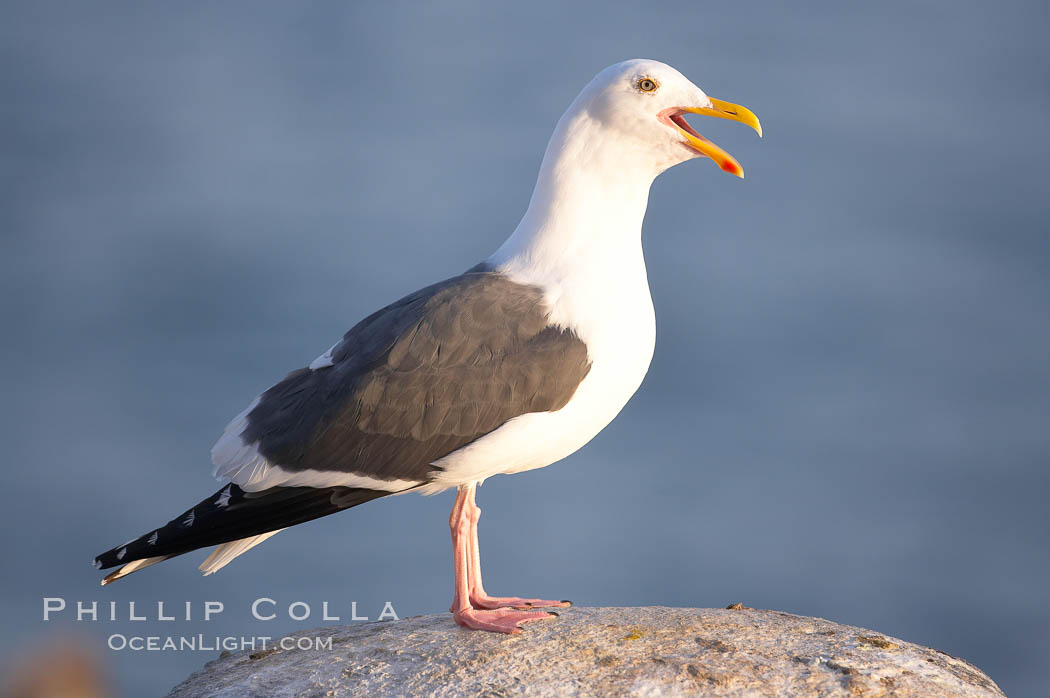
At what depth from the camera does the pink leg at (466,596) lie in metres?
6.26

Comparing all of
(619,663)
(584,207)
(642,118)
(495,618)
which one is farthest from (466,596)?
(642,118)

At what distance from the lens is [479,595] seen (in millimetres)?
6695

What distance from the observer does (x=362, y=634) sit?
21.8ft

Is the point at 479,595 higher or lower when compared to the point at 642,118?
lower

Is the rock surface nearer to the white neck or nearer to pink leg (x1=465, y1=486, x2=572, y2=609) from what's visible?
pink leg (x1=465, y1=486, x2=572, y2=609)

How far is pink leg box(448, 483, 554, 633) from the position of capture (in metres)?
6.26

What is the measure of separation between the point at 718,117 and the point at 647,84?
0.45 metres

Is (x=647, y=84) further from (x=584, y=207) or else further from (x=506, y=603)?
(x=506, y=603)

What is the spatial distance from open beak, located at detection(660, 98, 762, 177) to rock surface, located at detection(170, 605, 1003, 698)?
240cm

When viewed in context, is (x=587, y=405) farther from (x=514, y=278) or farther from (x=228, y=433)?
(x=228, y=433)

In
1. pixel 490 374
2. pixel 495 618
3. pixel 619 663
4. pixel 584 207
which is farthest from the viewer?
pixel 584 207

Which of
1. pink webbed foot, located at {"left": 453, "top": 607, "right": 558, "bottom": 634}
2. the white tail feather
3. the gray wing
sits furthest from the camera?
the white tail feather

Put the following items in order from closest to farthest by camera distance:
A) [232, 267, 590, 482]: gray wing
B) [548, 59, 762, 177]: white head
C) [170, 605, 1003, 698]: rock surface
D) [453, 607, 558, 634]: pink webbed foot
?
1. [170, 605, 1003, 698]: rock surface
2. [232, 267, 590, 482]: gray wing
3. [453, 607, 558, 634]: pink webbed foot
4. [548, 59, 762, 177]: white head

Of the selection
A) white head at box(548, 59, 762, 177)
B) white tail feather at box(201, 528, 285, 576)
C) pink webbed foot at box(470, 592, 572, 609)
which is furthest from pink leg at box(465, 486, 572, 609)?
white head at box(548, 59, 762, 177)
